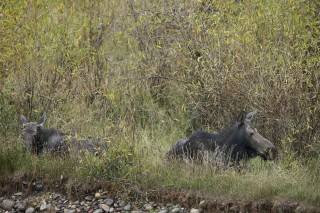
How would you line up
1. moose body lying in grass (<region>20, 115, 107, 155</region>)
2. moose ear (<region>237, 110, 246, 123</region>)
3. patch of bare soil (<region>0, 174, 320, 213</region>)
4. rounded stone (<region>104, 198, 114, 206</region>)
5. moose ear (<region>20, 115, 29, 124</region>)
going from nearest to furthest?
patch of bare soil (<region>0, 174, 320, 213</region>)
rounded stone (<region>104, 198, 114, 206</region>)
moose ear (<region>237, 110, 246, 123</region>)
moose body lying in grass (<region>20, 115, 107, 155</region>)
moose ear (<region>20, 115, 29, 124</region>)

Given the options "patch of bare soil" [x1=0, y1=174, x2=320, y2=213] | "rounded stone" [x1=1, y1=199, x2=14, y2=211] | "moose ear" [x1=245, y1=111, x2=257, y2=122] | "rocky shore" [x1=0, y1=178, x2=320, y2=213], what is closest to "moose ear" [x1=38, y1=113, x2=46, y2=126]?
"patch of bare soil" [x1=0, y1=174, x2=320, y2=213]

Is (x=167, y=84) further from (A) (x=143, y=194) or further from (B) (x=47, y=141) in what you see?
(A) (x=143, y=194)

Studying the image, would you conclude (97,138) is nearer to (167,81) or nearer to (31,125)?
(31,125)

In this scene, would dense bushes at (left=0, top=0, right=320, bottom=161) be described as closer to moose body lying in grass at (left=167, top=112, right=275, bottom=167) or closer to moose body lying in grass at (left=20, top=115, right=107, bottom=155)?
moose body lying in grass at (left=20, top=115, right=107, bottom=155)

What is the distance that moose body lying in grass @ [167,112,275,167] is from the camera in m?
11.8

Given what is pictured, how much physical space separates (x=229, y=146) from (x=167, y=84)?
11.4 feet

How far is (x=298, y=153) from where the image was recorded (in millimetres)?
12391

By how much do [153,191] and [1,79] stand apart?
14.8 ft

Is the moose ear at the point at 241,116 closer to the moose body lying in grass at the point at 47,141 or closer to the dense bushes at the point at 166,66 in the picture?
the dense bushes at the point at 166,66

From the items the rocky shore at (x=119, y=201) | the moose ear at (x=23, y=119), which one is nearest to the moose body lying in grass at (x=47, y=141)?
the moose ear at (x=23, y=119)

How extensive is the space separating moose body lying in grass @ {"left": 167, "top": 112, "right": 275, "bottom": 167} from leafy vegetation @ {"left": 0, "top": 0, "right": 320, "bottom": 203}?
11.5 inches

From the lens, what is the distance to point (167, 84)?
15164mm

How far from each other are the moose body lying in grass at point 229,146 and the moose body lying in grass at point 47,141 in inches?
61.2

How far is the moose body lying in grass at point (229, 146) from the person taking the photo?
1176 cm
